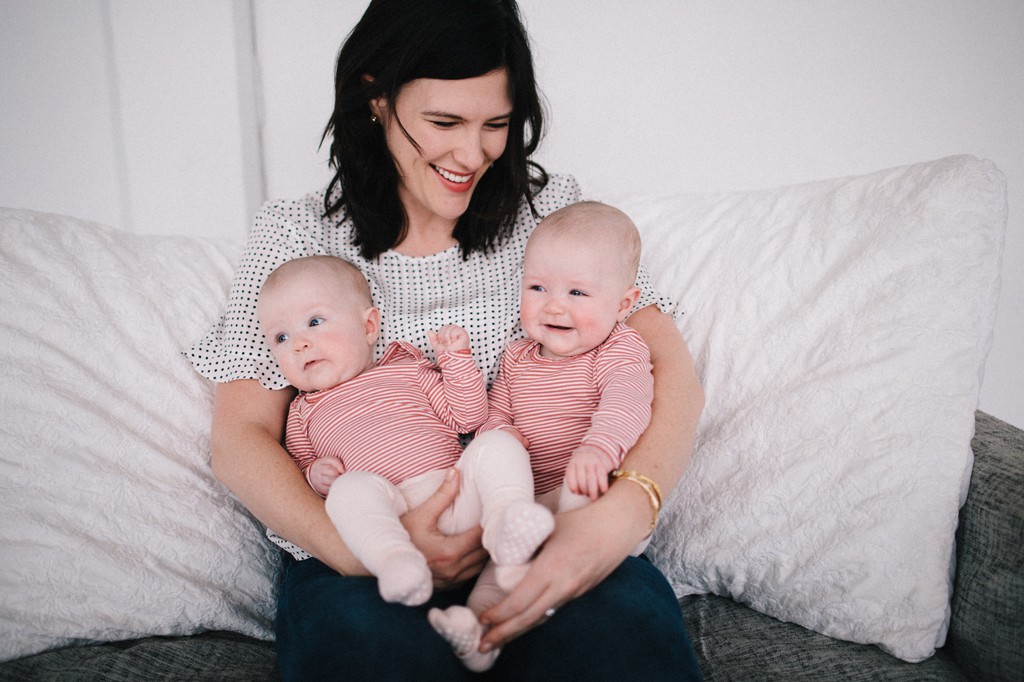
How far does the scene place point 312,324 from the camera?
129 cm

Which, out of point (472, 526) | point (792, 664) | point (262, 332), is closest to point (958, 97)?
point (792, 664)

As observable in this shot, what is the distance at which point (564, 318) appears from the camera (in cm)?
125

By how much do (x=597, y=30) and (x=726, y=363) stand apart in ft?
4.13

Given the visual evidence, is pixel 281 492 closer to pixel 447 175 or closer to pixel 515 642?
pixel 515 642

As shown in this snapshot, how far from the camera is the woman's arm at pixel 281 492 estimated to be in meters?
1.07

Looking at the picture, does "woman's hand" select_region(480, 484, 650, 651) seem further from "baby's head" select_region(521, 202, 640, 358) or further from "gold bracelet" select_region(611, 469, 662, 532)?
"baby's head" select_region(521, 202, 640, 358)

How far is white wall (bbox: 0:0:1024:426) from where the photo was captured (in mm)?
1968

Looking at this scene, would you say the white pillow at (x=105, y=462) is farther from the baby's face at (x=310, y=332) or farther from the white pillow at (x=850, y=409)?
the white pillow at (x=850, y=409)

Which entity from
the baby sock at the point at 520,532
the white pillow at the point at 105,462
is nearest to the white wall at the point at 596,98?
the white pillow at the point at 105,462

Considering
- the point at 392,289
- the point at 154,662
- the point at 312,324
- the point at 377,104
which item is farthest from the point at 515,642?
the point at 377,104

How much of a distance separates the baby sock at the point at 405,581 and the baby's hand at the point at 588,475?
269 millimetres

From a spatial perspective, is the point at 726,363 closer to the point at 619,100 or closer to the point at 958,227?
the point at 958,227

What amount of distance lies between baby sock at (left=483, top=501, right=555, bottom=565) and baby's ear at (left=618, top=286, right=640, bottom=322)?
0.52 metres

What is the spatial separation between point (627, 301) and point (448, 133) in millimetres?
499
